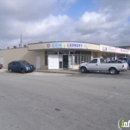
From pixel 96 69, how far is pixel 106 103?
1436 centimetres

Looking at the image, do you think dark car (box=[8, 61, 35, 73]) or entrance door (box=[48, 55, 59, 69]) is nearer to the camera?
dark car (box=[8, 61, 35, 73])

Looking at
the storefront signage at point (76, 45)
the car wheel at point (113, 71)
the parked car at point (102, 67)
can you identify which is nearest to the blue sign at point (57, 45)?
the storefront signage at point (76, 45)

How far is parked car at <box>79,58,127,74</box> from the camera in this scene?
19.5m

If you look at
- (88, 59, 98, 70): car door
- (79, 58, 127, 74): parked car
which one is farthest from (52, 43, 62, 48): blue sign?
(88, 59, 98, 70): car door

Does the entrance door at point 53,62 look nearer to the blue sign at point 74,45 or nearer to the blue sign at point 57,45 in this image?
the blue sign at point 57,45

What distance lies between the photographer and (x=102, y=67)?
67.2 ft

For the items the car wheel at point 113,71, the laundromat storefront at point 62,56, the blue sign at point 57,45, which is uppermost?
the blue sign at point 57,45

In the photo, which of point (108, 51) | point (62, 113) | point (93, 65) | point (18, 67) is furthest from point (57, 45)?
point (62, 113)

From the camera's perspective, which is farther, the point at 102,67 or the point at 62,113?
the point at 102,67

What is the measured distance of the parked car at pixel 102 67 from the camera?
64.1 feet

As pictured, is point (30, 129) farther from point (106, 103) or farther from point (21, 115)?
point (106, 103)

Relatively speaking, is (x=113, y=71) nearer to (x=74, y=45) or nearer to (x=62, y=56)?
(x=74, y=45)

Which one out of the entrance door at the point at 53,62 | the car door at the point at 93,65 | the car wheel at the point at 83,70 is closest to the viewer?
the car door at the point at 93,65

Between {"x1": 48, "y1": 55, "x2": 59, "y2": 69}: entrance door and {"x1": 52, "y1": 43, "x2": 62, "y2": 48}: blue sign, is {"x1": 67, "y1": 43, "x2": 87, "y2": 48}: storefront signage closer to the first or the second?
{"x1": 52, "y1": 43, "x2": 62, "y2": 48}: blue sign
